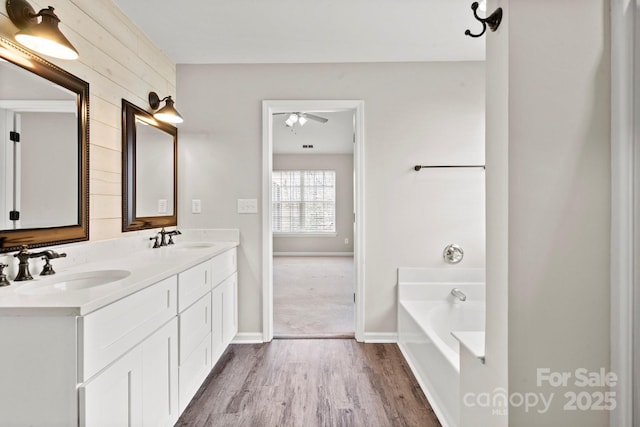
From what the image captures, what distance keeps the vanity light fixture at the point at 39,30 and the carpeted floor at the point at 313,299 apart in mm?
2481

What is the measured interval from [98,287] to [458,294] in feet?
8.28

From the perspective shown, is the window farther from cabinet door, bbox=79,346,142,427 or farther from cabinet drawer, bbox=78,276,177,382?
cabinet door, bbox=79,346,142,427

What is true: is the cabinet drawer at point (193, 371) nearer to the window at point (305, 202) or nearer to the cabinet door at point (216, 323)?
the cabinet door at point (216, 323)

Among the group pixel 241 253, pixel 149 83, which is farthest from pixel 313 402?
pixel 149 83

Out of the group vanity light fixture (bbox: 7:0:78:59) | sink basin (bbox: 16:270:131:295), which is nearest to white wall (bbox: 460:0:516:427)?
sink basin (bbox: 16:270:131:295)

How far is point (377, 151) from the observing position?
2811 millimetres

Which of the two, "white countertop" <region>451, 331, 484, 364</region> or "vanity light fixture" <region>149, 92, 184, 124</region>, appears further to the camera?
"vanity light fixture" <region>149, 92, 184, 124</region>

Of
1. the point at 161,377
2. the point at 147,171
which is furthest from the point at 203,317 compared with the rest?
the point at 147,171

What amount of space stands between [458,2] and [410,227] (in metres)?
1.65

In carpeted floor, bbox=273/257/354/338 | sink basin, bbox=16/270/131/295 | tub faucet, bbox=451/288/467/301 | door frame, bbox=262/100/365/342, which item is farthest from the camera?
carpeted floor, bbox=273/257/354/338

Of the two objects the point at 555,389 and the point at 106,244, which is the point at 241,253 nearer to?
the point at 106,244

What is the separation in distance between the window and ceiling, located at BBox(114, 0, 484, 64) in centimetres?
508

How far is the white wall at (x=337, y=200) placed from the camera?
7.81 m

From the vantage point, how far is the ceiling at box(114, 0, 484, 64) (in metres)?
2.08
